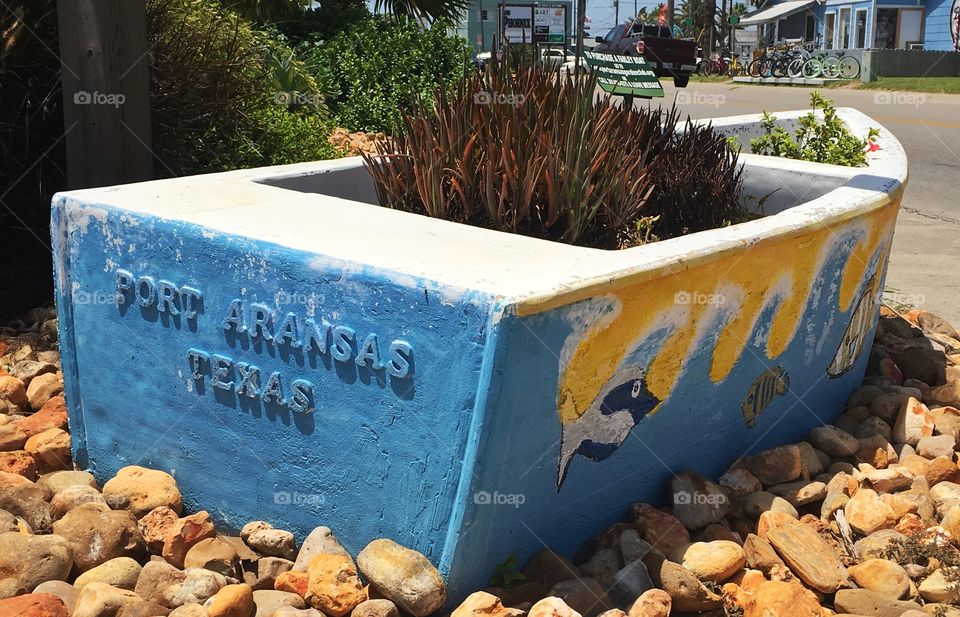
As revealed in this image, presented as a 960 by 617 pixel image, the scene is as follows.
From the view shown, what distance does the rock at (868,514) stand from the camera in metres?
3.64

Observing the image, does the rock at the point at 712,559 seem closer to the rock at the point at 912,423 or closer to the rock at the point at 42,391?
the rock at the point at 912,423

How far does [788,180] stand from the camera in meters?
5.27

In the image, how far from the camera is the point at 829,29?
44562 millimetres

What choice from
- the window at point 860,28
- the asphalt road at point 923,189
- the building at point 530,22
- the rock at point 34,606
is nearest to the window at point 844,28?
the window at point 860,28

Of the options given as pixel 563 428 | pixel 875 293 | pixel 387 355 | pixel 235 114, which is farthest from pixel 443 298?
pixel 235 114

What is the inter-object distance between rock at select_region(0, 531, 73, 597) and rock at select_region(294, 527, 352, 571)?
0.66 metres

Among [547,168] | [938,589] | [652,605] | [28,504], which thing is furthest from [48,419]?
[938,589]

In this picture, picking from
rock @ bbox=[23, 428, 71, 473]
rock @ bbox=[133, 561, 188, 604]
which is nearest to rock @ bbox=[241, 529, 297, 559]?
rock @ bbox=[133, 561, 188, 604]

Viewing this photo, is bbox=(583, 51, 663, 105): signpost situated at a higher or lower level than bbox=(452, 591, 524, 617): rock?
higher

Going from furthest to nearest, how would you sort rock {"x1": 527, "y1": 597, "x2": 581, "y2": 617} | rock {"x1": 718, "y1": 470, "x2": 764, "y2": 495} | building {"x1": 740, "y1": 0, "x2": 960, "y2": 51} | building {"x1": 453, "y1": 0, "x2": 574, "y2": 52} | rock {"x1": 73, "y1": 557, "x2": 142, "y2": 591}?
building {"x1": 740, "y1": 0, "x2": 960, "y2": 51} < building {"x1": 453, "y1": 0, "x2": 574, "y2": 52} < rock {"x1": 718, "y1": 470, "x2": 764, "y2": 495} < rock {"x1": 73, "y1": 557, "x2": 142, "y2": 591} < rock {"x1": 527, "y1": 597, "x2": 581, "y2": 617}

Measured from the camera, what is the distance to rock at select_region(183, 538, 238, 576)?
3.18 metres

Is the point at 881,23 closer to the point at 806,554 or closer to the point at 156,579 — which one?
the point at 806,554

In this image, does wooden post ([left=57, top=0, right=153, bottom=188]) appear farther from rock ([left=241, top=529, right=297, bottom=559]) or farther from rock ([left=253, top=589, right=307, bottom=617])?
rock ([left=253, top=589, right=307, bottom=617])

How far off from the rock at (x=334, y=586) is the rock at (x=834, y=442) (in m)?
2.07
